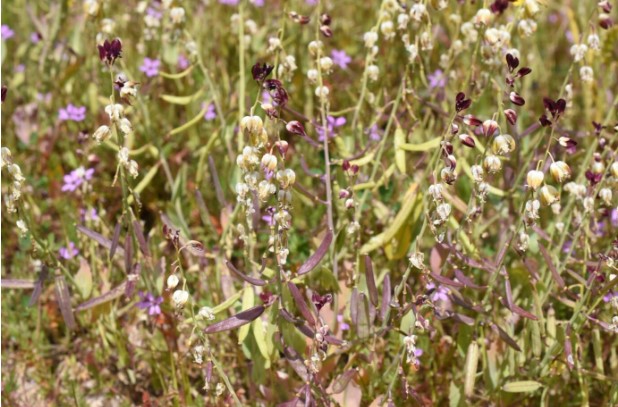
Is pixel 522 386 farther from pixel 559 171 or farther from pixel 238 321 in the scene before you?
pixel 238 321

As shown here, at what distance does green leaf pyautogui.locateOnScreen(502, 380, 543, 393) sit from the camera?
232 cm

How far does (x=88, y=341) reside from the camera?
296cm

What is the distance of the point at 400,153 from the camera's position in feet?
8.52

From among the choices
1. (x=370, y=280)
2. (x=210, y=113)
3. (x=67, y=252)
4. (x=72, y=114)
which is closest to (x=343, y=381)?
(x=370, y=280)

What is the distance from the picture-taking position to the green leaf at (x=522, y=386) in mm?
2320

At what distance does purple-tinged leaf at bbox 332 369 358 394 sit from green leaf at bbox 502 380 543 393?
0.46 meters

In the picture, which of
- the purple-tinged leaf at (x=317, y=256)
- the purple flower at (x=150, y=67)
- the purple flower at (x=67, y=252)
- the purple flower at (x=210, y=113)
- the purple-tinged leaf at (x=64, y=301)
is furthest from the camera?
the purple flower at (x=150, y=67)

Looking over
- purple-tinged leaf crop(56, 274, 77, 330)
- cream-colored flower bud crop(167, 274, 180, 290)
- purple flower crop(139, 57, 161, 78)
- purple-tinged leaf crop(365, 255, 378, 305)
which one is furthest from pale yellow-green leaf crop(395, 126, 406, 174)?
purple flower crop(139, 57, 161, 78)

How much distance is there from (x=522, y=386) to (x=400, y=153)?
80cm

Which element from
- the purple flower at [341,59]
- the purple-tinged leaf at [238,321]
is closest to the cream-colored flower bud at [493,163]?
the purple-tinged leaf at [238,321]

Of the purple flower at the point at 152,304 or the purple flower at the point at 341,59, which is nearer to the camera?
the purple flower at the point at 152,304

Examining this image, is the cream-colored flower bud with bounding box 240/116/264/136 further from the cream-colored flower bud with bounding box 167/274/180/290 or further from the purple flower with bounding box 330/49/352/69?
the purple flower with bounding box 330/49/352/69

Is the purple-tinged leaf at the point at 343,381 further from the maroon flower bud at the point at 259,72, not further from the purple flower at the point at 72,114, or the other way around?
the purple flower at the point at 72,114

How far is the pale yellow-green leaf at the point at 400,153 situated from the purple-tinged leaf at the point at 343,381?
667mm
